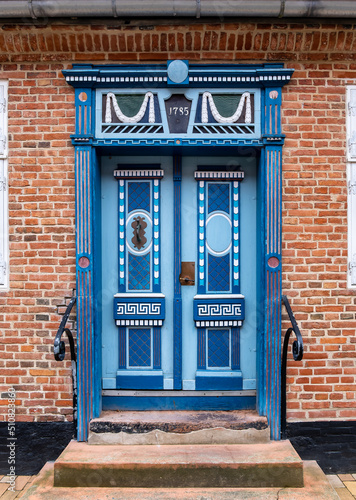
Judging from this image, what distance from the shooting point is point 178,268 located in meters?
3.76

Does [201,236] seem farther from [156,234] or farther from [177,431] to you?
[177,431]

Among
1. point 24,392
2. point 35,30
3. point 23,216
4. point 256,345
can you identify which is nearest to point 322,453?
point 256,345

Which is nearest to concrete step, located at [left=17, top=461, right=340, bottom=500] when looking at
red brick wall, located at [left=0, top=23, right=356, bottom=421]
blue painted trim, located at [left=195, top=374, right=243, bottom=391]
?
red brick wall, located at [left=0, top=23, right=356, bottom=421]

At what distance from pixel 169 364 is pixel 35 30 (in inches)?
132

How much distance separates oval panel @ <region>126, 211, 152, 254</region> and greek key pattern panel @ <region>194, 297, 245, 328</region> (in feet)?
2.43

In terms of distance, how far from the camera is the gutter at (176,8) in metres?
3.29

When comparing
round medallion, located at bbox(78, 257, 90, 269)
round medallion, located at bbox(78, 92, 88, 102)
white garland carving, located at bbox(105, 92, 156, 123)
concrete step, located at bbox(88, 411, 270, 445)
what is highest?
round medallion, located at bbox(78, 92, 88, 102)

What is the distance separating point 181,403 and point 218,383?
408mm

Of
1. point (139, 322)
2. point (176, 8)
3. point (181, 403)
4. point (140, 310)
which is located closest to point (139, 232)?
point (140, 310)

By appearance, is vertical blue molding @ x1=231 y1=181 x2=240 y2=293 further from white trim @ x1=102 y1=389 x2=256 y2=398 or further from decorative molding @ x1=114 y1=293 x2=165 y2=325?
white trim @ x1=102 y1=389 x2=256 y2=398

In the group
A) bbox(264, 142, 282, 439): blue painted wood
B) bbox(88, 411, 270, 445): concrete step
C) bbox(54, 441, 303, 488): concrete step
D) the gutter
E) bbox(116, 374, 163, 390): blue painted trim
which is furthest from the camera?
bbox(116, 374, 163, 390): blue painted trim

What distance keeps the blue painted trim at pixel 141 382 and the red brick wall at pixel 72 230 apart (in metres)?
0.52

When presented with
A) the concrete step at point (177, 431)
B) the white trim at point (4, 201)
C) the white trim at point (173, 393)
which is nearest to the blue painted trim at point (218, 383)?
the white trim at point (173, 393)

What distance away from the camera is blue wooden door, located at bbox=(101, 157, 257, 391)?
3746mm
